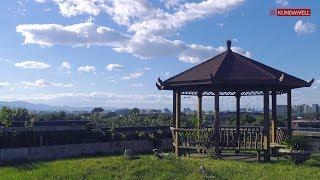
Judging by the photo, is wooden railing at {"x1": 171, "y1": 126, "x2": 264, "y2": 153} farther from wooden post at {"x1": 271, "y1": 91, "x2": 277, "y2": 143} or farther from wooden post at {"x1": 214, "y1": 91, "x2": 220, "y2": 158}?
wooden post at {"x1": 271, "y1": 91, "x2": 277, "y2": 143}

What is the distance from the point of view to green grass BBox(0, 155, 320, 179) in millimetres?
13656

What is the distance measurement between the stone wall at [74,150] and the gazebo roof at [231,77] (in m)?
3.92

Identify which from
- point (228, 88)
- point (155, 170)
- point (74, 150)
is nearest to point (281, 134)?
point (228, 88)

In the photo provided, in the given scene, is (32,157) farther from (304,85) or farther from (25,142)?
(304,85)

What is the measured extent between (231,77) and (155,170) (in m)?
4.58

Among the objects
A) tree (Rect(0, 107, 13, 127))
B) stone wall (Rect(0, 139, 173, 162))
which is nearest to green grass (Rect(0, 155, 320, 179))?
stone wall (Rect(0, 139, 173, 162))

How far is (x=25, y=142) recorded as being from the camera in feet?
61.7

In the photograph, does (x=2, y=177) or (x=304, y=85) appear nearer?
(x=2, y=177)

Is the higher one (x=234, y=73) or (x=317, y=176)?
(x=234, y=73)

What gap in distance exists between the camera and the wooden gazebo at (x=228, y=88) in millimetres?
16969

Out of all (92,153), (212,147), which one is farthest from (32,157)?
(212,147)

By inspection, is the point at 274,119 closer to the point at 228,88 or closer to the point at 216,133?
the point at 228,88

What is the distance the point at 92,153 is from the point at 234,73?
22.8 ft

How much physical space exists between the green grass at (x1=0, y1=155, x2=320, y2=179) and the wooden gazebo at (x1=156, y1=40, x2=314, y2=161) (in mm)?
1543
